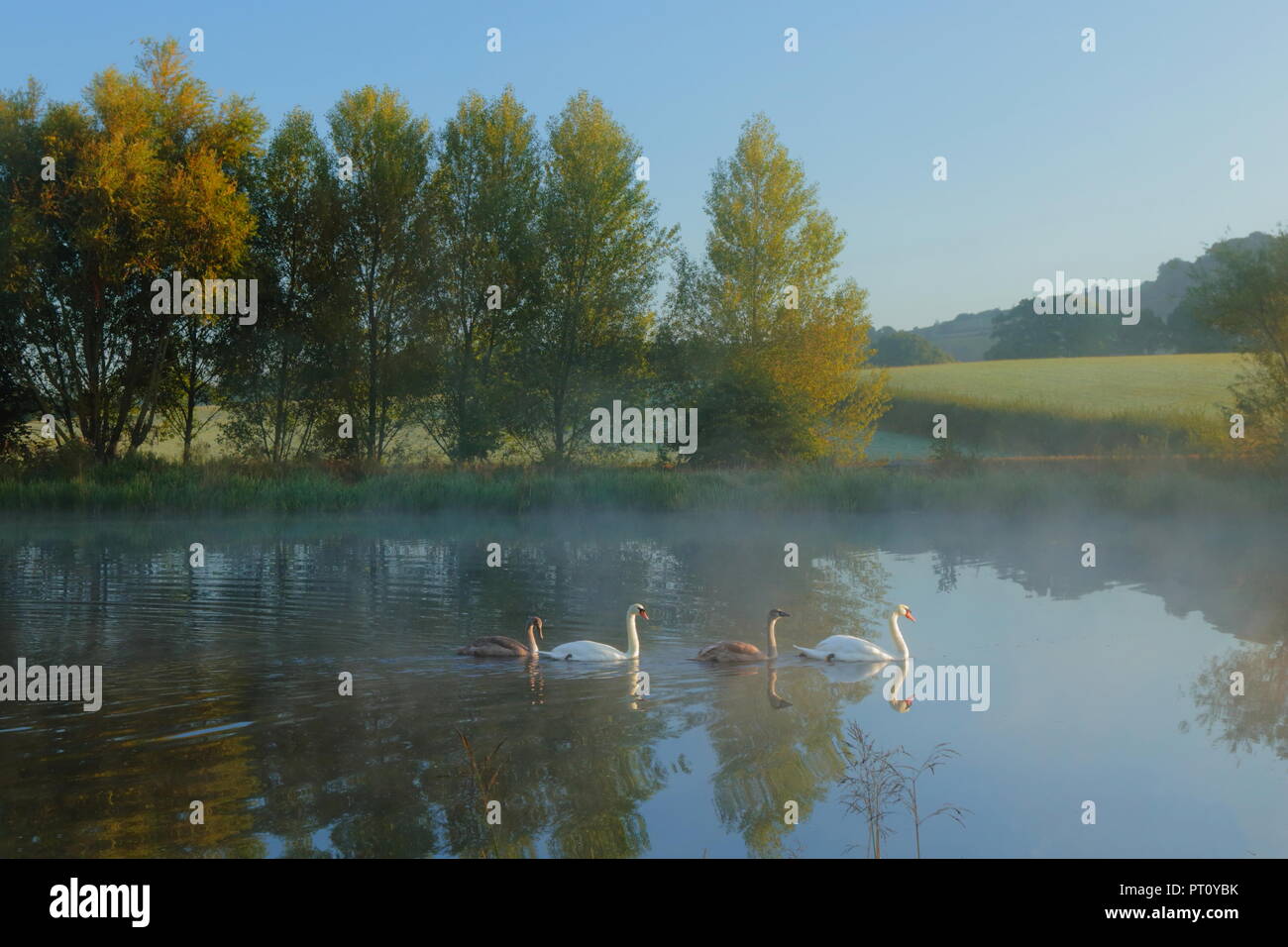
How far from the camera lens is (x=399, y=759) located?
27.6ft

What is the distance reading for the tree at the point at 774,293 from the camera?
42.1 m

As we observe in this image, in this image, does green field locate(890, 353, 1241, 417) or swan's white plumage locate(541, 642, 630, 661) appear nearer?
swan's white plumage locate(541, 642, 630, 661)

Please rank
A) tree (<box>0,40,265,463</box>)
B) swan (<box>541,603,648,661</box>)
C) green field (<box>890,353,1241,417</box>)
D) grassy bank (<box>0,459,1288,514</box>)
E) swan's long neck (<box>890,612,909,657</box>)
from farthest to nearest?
1. green field (<box>890,353,1241,417</box>)
2. tree (<box>0,40,265,463</box>)
3. grassy bank (<box>0,459,1288,514</box>)
4. swan's long neck (<box>890,612,909,657</box>)
5. swan (<box>541,603,648,661</box>)

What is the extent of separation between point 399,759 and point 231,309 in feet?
99.8

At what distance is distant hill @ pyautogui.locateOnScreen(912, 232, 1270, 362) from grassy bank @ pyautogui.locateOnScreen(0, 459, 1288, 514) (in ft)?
221

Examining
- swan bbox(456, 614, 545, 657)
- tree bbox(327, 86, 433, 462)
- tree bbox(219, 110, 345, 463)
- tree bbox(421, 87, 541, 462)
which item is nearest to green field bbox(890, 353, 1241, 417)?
tree bbox(421, 87, 541, 462)

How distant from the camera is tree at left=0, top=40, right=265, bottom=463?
99.9 ft

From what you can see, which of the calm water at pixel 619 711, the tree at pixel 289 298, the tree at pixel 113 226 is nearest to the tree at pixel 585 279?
the tree at pixel 289 298

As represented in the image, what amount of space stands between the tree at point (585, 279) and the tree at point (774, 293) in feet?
7.94

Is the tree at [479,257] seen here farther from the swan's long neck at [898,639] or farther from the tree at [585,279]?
the swan's long neck at [898,639]

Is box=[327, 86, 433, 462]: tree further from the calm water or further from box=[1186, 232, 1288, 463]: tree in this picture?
box=[1186, 232, 1288, 463]: tree

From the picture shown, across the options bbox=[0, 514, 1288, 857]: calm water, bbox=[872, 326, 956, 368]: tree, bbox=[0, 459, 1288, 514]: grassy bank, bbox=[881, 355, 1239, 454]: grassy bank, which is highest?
bbox=[872, 326, 956, 368]: tree

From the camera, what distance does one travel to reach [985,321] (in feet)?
369

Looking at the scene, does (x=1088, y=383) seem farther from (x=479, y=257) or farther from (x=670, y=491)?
(x=670, y=491)
